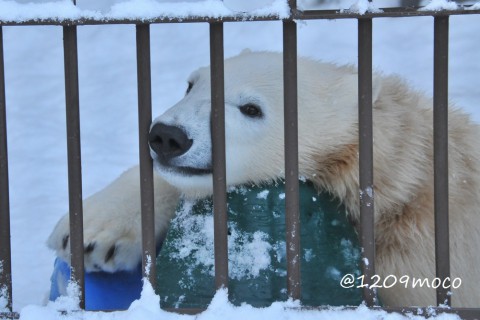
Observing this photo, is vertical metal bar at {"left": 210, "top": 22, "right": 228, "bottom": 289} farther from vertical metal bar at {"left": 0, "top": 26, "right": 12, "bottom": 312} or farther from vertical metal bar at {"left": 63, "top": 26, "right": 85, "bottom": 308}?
vertical metal bar at {"left": 0, "top": 26, "right": 12, "bottom": 312}

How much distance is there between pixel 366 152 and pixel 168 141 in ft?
2.08

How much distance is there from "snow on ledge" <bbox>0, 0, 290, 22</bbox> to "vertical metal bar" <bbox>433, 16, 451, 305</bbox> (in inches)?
16.7

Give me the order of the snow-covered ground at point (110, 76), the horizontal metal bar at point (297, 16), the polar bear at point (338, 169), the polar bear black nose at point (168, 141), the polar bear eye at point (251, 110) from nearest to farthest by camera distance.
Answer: the horizontal metal bar at point (297, 16) → the polar bear black nose at point (168, 141) → the polar bear at point (338, 169) → the polar bear eye at point (251, 110) → the snow-covered ground at point (110, 76)

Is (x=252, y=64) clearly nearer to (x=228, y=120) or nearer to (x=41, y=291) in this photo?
(x=228, y=120)

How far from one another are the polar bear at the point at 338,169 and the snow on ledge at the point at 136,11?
0.53 m

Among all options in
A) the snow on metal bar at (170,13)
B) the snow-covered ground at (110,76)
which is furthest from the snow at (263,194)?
the snow-covered ground at (110,76)

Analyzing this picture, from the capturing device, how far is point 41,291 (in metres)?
4.00

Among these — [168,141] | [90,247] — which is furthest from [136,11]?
[90,247]

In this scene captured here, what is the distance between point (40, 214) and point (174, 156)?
86.8 inches

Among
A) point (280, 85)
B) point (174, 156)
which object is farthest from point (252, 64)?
point (174, 156)

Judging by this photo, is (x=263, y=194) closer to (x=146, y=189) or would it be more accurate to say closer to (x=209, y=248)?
(x=209, y=248)

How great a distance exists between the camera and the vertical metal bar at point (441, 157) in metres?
2.29

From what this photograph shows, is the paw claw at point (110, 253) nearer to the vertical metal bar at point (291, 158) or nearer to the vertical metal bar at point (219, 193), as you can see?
the vertical metal bar at point (219, 193)

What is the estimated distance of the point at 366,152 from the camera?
2332mm
